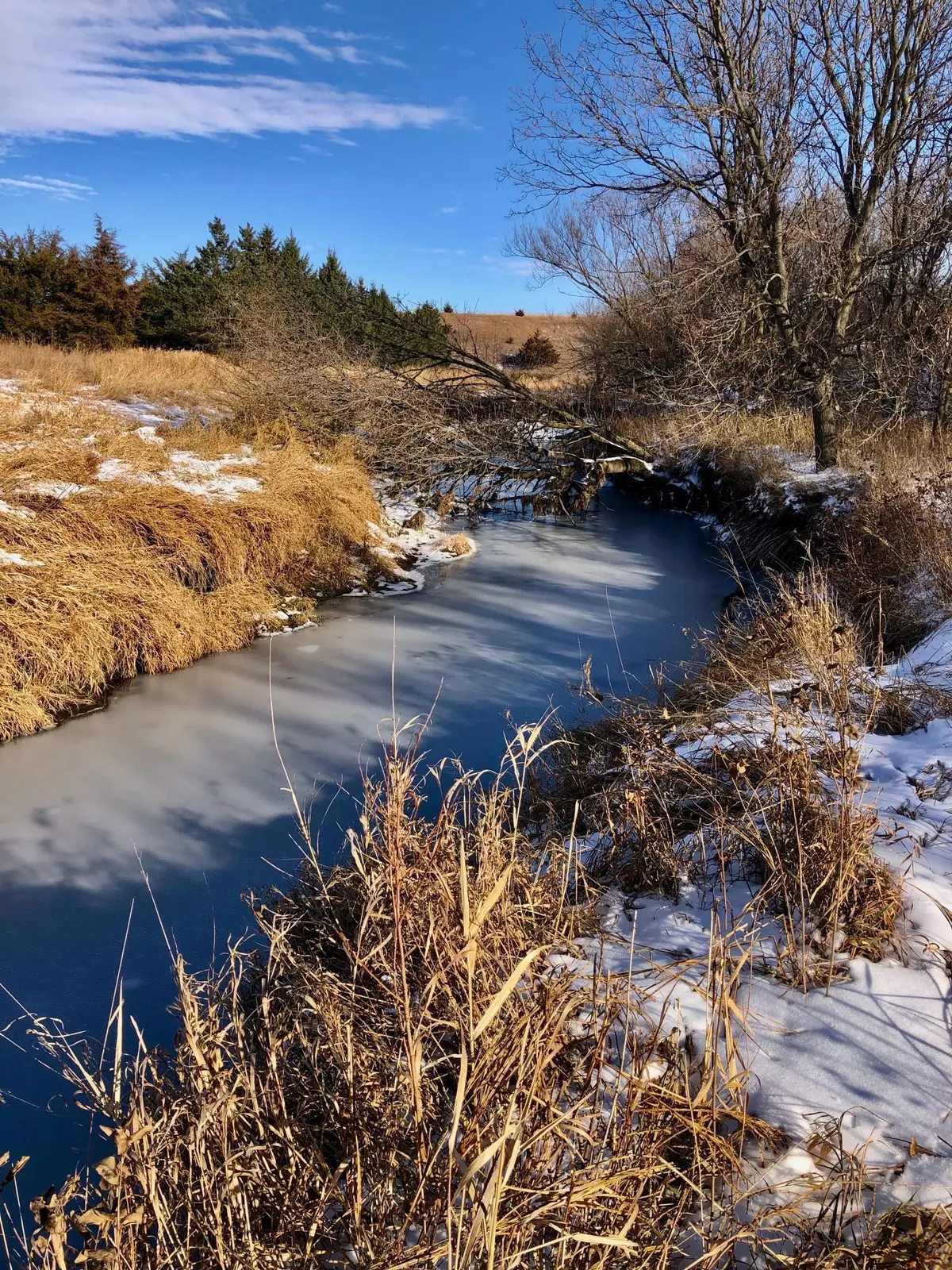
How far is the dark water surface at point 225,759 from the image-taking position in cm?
322

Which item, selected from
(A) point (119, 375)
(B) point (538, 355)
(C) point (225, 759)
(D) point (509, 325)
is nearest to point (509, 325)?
(D) point (509, 325)

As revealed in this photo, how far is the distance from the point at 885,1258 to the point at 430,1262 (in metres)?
0.85

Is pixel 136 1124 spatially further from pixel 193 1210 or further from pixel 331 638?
pixel 331 638

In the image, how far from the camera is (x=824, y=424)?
9094mm

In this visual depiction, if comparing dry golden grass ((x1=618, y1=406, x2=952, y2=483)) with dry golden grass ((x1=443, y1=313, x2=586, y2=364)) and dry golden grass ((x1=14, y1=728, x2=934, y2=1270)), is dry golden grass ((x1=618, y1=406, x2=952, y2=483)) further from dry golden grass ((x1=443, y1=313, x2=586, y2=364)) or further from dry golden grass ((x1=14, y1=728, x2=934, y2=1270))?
dry golden grass ((x1=443, y1=313, x2=586, y2=364))

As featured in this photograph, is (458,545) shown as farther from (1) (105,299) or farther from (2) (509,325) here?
(2) (509,325)

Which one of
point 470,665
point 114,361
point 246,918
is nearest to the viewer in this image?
point 246,918

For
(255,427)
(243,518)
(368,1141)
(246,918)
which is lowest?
(246,918)

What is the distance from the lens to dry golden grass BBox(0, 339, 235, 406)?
11391 mm

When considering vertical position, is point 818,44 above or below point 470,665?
above

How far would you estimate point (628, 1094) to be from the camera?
1532 mm

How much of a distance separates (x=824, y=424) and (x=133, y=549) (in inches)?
311

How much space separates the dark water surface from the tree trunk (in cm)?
187

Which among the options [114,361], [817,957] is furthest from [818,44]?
[114,361]
